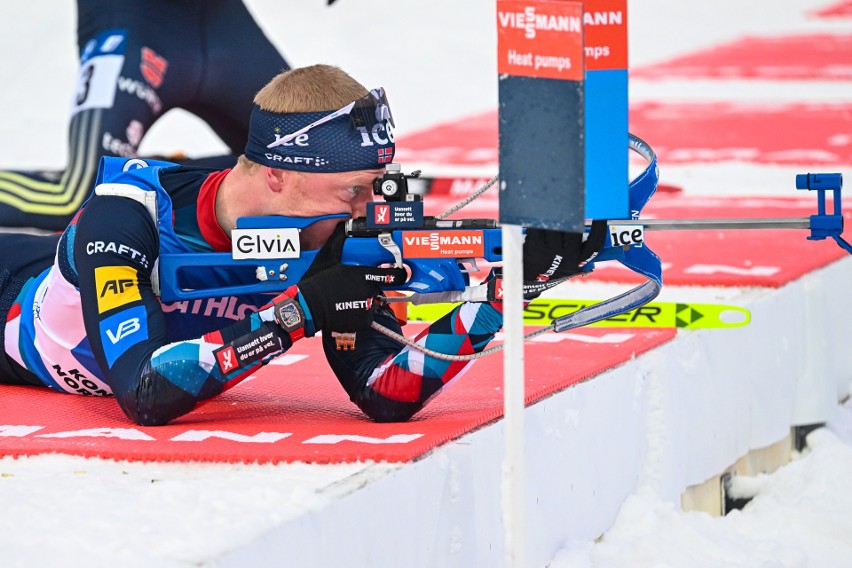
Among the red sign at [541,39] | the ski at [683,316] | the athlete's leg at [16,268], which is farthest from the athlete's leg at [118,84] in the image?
the red sign at [541,39]

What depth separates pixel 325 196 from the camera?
2332mm

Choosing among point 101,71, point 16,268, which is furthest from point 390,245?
point 101,71

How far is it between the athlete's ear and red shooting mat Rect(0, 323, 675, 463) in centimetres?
39

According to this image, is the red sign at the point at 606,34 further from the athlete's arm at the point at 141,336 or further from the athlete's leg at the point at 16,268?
the athlete's leg at the point at 16,268

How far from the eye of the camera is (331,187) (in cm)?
233

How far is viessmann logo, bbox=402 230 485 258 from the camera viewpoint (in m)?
2.20

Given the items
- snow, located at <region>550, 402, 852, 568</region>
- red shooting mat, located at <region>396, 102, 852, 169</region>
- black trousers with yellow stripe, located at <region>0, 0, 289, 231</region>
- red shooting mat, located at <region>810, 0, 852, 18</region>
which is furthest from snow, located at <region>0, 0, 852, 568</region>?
black trousers with yellow stripe, located at <region>0, 0, 289, 231</region>

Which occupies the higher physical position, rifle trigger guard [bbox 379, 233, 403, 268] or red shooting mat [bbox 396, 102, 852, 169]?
red shooting mat [bbox 396, 102, 852, 169]

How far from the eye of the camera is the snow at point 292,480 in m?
1.61

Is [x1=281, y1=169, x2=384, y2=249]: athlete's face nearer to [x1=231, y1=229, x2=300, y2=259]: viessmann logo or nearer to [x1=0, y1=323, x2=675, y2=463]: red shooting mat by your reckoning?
[x1=231, y1=229, x2=300, y2=259]: viessmann logo

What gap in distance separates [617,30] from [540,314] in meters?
1.33

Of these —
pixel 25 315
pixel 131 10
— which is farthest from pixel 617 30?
pixel 131 10

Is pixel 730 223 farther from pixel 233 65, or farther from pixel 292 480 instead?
pixel 233 65

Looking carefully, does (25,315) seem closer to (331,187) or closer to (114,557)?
(331,187)
